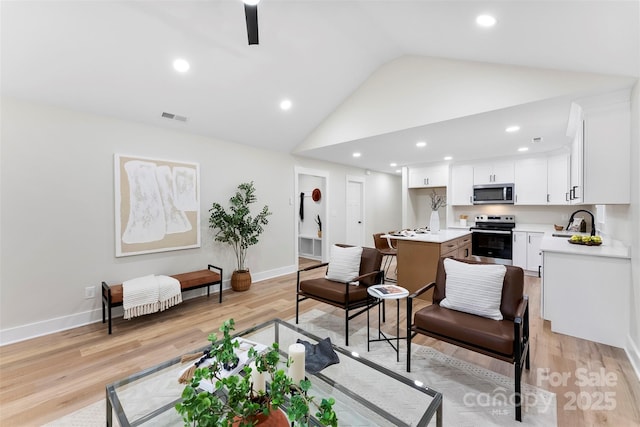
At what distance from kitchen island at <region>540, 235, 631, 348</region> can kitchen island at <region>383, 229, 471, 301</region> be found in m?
1.14

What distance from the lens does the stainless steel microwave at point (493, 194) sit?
5309mm

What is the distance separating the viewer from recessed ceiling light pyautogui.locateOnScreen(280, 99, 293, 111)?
395 centimetres

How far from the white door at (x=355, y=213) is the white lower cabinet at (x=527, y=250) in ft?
10.8

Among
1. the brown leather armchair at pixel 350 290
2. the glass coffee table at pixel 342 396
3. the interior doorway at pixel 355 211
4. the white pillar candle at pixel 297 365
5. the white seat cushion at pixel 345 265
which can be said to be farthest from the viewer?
the interior doorway at pixel 355 211

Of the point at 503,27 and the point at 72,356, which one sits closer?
the point at 503,27

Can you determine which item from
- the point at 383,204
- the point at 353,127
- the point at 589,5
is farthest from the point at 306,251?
the point at 589,5

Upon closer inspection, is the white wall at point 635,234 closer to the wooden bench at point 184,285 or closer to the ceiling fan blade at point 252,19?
the ceiling fan blade at point 252,19

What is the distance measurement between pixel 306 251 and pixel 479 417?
561cm

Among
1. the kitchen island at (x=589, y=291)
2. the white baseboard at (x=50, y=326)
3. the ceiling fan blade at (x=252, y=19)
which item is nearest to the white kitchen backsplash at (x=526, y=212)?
the kitchen island at (x=589, y=291)

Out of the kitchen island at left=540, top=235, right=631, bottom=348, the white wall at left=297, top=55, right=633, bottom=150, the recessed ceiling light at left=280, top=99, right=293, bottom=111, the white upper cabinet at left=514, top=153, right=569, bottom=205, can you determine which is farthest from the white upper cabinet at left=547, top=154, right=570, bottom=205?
the recessed ceiling light at left=280, top=99, right=293, bottom=111

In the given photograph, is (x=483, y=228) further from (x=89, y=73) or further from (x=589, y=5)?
(x=89, y=73)

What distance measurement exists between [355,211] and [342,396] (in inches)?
221

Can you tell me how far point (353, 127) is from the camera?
418 centimetres

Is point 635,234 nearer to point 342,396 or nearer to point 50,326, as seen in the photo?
point 342,396
